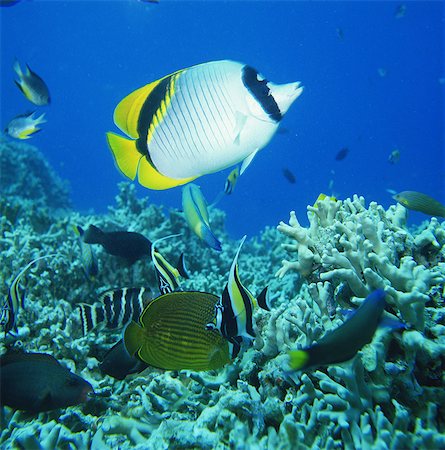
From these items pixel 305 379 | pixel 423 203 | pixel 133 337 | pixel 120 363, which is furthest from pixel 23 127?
pixel 423 203

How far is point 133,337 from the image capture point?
1.55 metres

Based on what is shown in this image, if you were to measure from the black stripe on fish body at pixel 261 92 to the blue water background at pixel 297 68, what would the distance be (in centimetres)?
5110

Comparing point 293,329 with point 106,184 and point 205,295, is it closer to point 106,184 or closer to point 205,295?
point 205,295

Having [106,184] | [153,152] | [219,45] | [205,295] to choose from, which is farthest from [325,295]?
[219,45]

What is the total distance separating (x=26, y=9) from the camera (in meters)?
87.1

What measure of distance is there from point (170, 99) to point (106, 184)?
295 ft

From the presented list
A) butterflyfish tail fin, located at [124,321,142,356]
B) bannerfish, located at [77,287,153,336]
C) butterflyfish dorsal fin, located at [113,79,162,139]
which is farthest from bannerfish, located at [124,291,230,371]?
butterflyfish dorsal fin, located at [113,79,162,139]

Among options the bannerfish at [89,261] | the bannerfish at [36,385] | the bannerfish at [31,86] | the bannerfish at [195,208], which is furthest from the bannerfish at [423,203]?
the bannerfish at [31,86]

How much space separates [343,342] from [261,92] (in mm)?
946

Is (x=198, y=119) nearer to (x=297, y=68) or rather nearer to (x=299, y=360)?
(x=299, y=360)

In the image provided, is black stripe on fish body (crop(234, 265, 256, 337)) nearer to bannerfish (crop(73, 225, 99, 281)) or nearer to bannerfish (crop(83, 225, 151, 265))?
bannerfish (crop(83, 225, 151, 265))

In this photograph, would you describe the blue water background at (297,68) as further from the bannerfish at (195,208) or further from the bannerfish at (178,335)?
the bannerfish at (178,335)

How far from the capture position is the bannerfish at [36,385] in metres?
1.71

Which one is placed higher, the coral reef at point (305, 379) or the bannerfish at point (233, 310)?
the bannerfish at point (233, 310)
